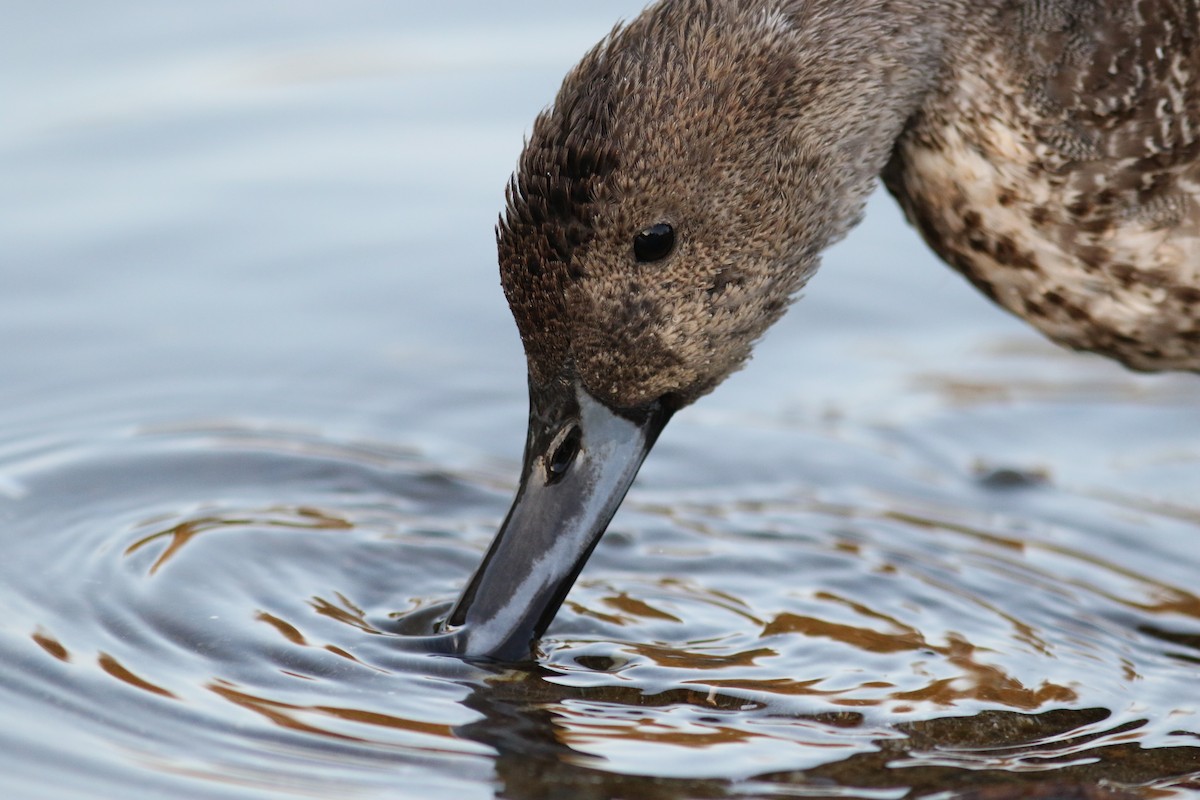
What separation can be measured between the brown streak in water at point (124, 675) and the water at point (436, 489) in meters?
0.01

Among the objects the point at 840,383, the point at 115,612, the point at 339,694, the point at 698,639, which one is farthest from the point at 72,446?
the point at 840,383

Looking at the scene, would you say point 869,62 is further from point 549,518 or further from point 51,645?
point 51,645

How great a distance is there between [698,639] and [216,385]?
1.81m

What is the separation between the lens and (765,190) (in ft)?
12.4

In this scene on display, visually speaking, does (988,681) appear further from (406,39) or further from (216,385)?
(406,39)

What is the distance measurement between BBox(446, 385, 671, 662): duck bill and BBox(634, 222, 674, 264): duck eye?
0.30 metres

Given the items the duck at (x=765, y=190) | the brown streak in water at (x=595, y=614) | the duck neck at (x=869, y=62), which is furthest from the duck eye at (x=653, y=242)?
the brown streak in water at (x=595, y=614)

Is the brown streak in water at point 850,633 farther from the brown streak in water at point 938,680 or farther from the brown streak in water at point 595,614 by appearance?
the brown streak in water at point 595,614

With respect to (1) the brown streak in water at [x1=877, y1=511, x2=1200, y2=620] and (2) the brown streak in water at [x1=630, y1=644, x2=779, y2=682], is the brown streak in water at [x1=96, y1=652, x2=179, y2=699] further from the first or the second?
(1) the brown streak in water at [x1=877, y1=511, x2=1200, y2=620]

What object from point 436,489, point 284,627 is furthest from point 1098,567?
point 284,627

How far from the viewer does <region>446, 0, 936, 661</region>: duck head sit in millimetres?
3580

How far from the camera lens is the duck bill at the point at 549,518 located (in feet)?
12.3

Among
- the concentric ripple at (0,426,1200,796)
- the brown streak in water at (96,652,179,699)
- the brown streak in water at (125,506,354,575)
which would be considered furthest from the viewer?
the brown streak in water at (125,506,354,575)

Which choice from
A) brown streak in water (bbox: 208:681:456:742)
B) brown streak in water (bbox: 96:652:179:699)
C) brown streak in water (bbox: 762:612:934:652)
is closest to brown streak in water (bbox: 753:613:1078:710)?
brown streak in water (bbox: 762:612:934:652)
